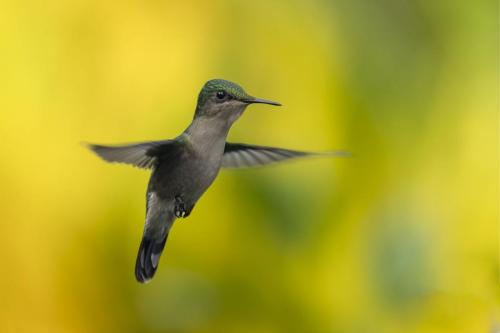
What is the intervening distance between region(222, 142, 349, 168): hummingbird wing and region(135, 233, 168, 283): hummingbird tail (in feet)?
0.29

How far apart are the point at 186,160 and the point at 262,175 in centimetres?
59

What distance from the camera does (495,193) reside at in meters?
1.31

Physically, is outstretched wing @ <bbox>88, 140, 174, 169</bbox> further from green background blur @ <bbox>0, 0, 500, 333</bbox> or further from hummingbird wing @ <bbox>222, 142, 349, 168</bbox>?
green background blur @ <bbox>0, 0, 500, 333</bbox>

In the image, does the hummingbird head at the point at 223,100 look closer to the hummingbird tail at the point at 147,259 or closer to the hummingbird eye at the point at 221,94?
the hummingbird eye at the point at 221,94

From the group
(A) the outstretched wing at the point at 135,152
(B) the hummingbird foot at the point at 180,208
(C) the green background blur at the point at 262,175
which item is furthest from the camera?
(C) the green background blur at the point at 262,175

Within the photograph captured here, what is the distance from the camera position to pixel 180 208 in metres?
0.56

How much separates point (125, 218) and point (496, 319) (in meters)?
0.52

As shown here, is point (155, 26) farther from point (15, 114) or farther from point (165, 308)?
point (165, 308)

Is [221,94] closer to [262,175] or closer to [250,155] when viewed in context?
[250,155]

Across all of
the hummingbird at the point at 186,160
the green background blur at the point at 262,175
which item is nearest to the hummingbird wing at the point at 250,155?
the hummingbird at the point at 186,160

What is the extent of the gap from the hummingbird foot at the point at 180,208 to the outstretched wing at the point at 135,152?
0.03 meters

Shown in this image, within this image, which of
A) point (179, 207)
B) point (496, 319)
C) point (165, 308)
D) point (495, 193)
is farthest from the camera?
point (495, 193)

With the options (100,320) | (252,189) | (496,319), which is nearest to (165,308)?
(100,320)

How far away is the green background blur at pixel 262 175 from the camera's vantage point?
111 centimetres
